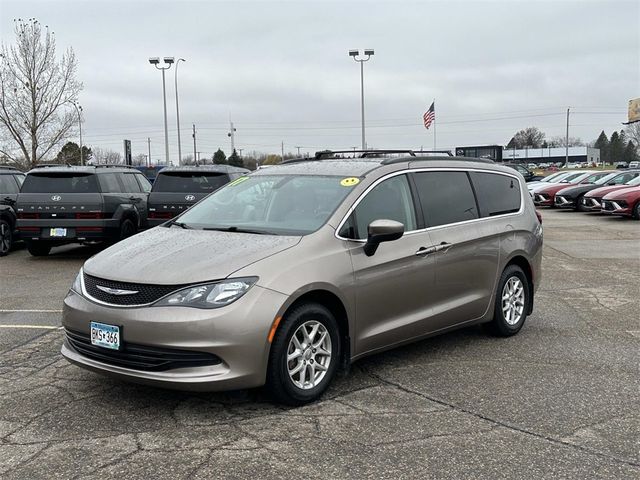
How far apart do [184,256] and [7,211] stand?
9.67 metres

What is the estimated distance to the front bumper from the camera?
3.92 m

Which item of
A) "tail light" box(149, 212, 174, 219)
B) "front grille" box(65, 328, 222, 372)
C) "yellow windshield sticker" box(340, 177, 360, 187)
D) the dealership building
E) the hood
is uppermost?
the dealership building

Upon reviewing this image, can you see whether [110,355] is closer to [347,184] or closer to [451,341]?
[347,184]

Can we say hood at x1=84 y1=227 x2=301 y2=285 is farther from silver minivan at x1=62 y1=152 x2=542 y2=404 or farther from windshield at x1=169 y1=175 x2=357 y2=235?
windshield at x1=169 y1=175 x2=357 y2=235

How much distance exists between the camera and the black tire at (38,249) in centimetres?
1209

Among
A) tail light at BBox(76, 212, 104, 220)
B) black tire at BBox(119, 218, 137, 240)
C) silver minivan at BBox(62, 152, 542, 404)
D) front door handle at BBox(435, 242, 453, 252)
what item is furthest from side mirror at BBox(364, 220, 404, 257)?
black tire at BBox(119, 218, 137, 240)

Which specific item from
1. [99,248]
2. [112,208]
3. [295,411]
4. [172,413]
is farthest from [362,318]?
[99,248]

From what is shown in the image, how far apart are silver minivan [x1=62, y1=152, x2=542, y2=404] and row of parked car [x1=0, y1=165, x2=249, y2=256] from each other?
595cm

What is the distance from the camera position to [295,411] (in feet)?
14.0

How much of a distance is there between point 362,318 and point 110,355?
A: 5.81ft

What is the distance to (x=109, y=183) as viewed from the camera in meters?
11.9

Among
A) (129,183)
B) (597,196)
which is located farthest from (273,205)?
(597,196)

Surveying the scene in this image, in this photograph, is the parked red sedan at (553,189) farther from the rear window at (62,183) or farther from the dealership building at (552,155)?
the dealership building at (552,155)

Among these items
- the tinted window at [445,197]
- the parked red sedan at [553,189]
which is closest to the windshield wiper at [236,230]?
the tinted window at [445,197]
